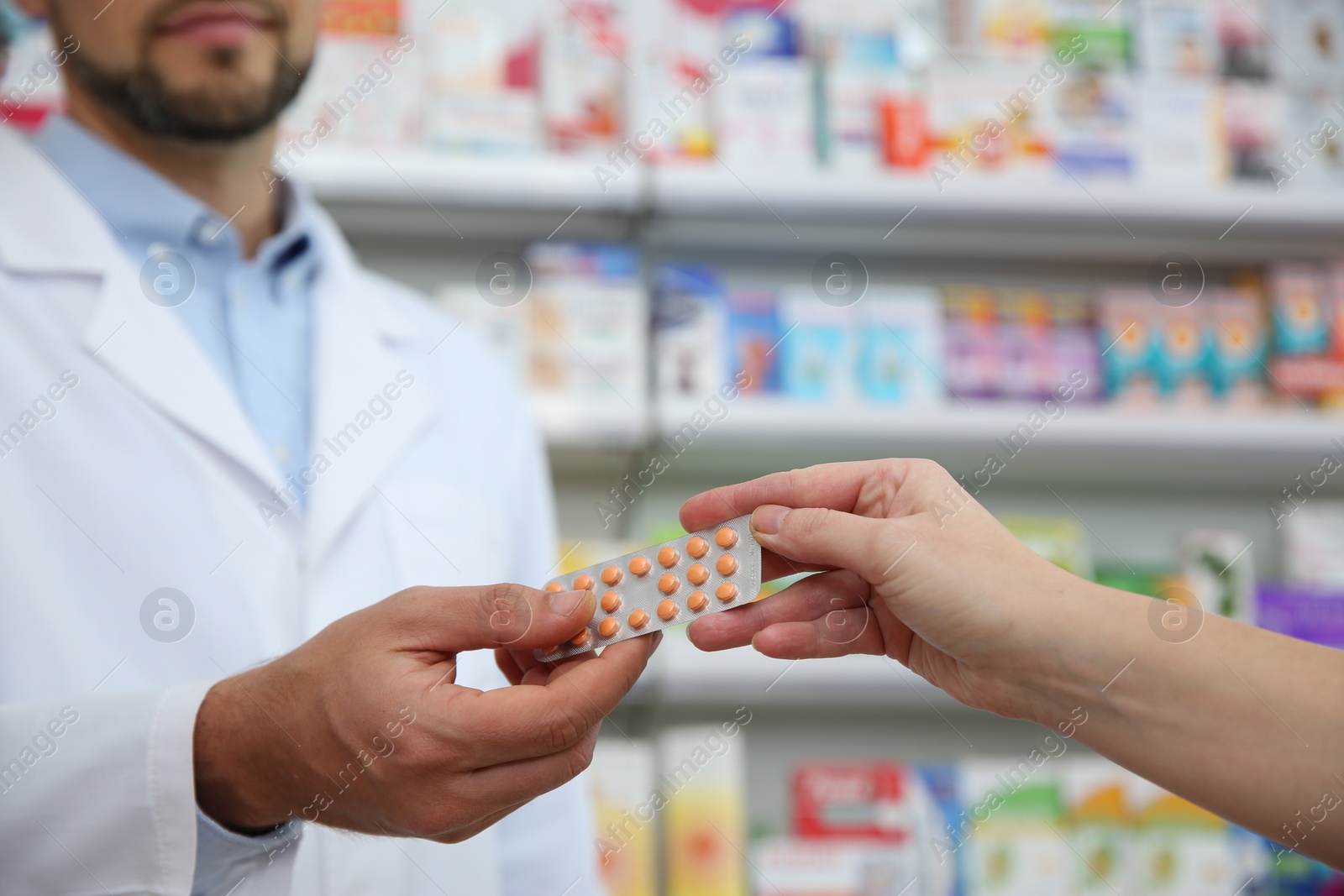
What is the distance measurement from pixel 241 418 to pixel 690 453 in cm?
104

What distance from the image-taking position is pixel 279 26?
1.28 m

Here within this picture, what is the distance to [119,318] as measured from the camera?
45.6 inches

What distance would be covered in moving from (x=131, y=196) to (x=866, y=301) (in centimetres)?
127

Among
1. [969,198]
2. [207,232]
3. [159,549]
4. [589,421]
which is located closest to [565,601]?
[159,549]

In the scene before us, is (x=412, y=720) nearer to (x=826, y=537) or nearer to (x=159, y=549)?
(x=826, y=537)

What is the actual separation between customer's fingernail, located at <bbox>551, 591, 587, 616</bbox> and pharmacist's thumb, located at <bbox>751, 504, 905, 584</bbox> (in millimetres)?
168

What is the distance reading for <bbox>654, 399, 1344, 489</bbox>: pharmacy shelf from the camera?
6.15 ft

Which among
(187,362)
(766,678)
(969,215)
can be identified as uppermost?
(187,362)

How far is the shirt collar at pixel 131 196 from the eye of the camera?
1.28 metres

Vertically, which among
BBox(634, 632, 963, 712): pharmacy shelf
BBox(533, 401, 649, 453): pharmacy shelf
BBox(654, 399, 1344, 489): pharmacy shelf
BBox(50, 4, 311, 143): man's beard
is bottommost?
BBox(634, 632, 963, 712): pharmacy shelf

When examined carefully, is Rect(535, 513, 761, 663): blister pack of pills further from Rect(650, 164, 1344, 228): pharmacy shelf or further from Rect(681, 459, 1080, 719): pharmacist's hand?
Rect(650, 164, 1344, 228): pharmacy shelf

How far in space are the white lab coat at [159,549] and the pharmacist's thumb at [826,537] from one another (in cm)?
47

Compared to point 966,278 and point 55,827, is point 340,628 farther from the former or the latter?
point 966,278

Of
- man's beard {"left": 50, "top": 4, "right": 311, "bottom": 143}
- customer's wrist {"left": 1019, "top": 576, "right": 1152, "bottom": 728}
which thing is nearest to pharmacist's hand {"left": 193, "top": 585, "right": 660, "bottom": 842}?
customer's wrist {"left": 1019, "top": 576, "right": 1152, "bottom": 728}
